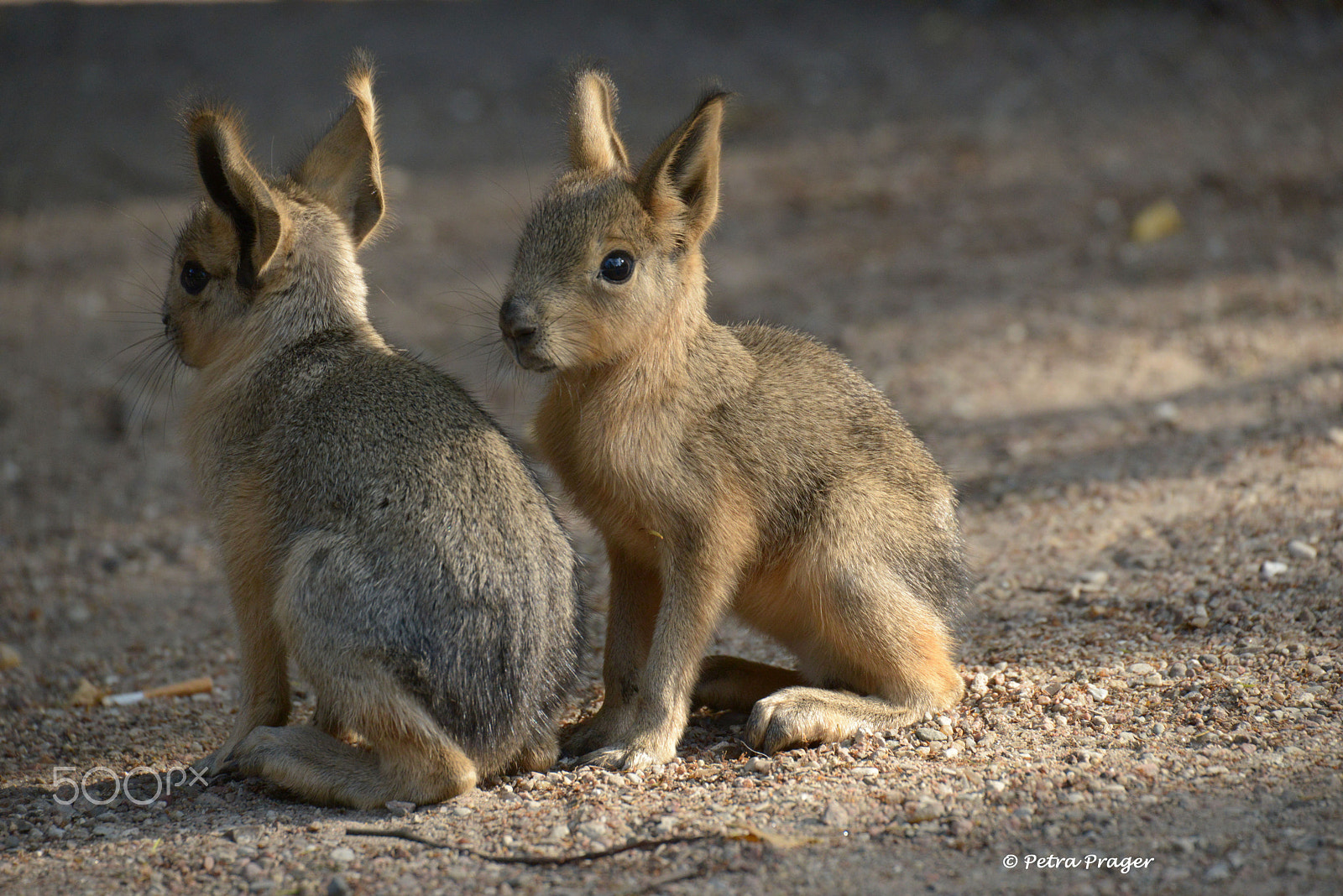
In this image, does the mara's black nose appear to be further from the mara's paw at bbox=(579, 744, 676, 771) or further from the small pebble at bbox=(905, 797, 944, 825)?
the small pebble at bbox=(905, 797, 944, 825)

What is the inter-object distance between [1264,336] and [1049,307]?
141cm

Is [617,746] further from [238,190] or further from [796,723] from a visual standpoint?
[238,190]

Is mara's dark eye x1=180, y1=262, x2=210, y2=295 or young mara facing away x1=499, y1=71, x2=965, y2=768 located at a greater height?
mara's dark eye x1=180, y1=262, x2=210, y2=295

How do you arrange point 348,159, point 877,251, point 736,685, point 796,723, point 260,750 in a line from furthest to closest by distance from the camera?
point 877,251
point 736,685
point 348,159
point 796,723
point 260,750

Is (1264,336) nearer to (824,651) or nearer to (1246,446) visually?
(1246,446)

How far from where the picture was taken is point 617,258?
14.6 ft

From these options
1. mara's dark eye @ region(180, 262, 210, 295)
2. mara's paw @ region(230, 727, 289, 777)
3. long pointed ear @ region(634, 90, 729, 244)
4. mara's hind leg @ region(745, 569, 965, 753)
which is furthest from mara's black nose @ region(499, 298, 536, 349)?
mara's paw @ region(230, 727, 289, 777)

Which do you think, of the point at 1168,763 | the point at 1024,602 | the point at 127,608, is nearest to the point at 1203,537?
the point at 1024,602

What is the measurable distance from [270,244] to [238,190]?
0.22 meters

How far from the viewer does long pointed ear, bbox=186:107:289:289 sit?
4.19 m

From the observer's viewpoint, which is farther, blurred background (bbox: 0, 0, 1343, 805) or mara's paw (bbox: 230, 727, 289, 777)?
blurred background (bbox: 0, 0, 1343, 805)
